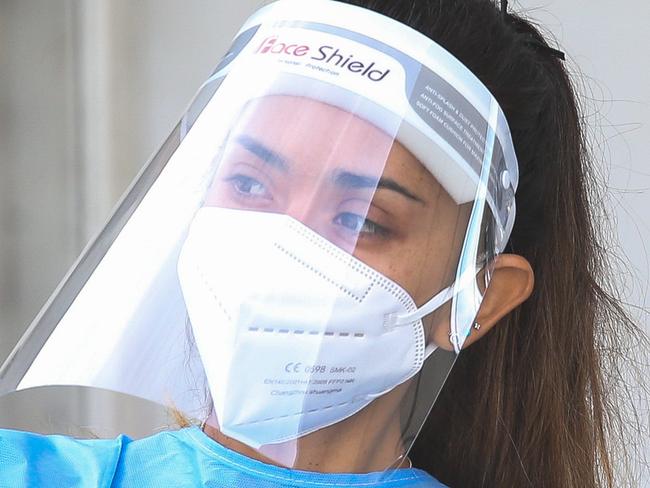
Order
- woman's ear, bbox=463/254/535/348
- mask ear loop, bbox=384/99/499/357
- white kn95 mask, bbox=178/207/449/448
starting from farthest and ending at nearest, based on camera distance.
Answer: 1. woman's ear, bbox=463/254/535/348
2. mask ear loop, bbox=384/99/499/357
3. white kn95 mask, bbox=178/207/449/448

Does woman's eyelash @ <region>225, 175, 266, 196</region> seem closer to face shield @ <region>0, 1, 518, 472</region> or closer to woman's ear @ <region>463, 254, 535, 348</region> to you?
face shield @ <region>0, 1, 518, 472</region>

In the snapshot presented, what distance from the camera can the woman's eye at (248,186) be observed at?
2.72 ft

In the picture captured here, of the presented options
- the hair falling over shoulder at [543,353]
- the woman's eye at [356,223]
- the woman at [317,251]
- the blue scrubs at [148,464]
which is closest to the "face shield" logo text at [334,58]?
the woman at [317,251]

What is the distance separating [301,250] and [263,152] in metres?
0.10

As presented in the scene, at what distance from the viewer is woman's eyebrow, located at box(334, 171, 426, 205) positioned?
33.4 inches

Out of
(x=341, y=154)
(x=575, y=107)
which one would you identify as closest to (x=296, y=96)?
(x=341, y=154)

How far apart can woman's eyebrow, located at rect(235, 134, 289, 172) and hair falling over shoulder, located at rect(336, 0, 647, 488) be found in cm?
37

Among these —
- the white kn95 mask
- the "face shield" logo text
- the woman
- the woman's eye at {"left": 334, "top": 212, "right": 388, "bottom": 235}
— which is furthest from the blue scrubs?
the "face shield" logo text

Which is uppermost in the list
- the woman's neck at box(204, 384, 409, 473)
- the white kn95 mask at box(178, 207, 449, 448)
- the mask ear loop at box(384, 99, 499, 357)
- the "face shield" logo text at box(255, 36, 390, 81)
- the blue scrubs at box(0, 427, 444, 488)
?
the "face shield" logo text at box(255, 36, 390, 81)

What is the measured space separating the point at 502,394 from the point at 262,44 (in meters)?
0.54

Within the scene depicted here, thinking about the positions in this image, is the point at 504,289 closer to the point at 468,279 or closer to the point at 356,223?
the point at 468,279

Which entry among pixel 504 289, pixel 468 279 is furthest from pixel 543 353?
pixel 468 279

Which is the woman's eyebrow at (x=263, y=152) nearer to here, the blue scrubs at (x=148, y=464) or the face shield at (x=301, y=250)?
the face shield at (x=301, y=250)

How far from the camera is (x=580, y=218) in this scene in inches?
48.0
